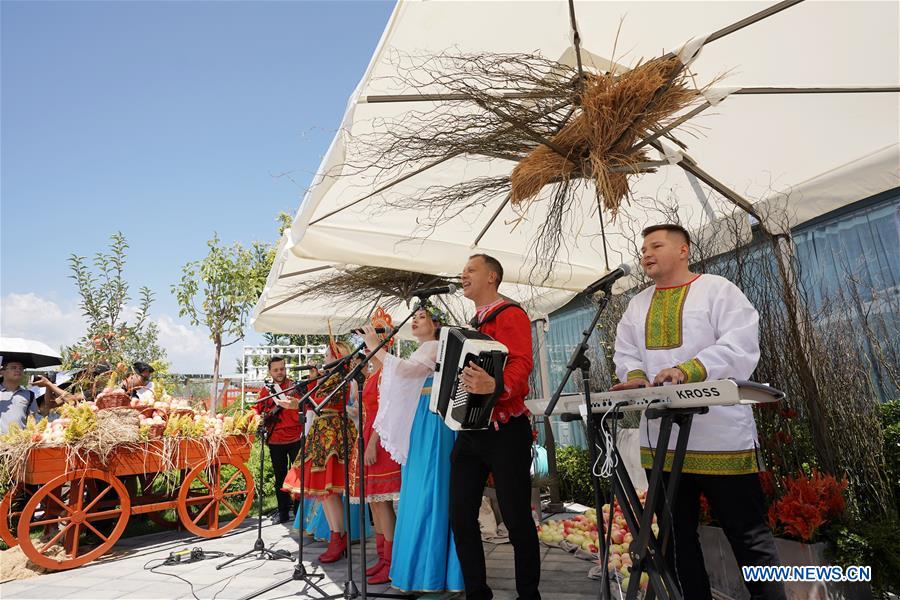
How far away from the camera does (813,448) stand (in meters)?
2.93

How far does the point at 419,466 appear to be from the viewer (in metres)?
3.34

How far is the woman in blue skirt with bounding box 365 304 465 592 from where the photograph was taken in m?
3.14

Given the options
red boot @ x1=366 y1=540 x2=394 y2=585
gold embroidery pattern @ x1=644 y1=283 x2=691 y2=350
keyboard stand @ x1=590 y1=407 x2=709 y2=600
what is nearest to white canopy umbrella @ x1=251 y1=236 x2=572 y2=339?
red boot @ x1=366 y1=540 x2=394 y2=585

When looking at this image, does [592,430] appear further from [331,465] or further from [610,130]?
[331,465]

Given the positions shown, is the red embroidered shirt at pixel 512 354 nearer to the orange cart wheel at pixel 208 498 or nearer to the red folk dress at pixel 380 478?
the red folk dress at pixel 380 478

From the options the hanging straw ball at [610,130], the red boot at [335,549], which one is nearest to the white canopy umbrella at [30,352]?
the red boot at [335,549]

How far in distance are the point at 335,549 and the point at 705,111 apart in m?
4.20

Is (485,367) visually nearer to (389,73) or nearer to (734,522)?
(734,522)

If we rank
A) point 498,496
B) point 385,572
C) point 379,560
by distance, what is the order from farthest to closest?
point 379,560
point 385,572
point 498,496

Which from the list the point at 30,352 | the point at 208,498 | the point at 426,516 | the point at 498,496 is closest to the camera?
the point at 498,496

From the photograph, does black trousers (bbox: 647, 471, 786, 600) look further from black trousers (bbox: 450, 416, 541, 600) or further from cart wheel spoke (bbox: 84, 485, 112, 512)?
cart wheel spoke (bbox: 84, 485, 112, 512)

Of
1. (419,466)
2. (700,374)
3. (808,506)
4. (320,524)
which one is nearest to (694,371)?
(700,374)

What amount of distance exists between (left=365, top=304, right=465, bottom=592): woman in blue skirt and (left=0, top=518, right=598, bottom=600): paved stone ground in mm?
226

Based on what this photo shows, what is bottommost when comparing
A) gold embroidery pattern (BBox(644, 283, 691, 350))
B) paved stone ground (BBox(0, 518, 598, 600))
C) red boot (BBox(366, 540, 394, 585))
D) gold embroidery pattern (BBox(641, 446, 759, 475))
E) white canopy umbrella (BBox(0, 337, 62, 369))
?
paved stone ground (BBox(0, 518, 598, 600))
